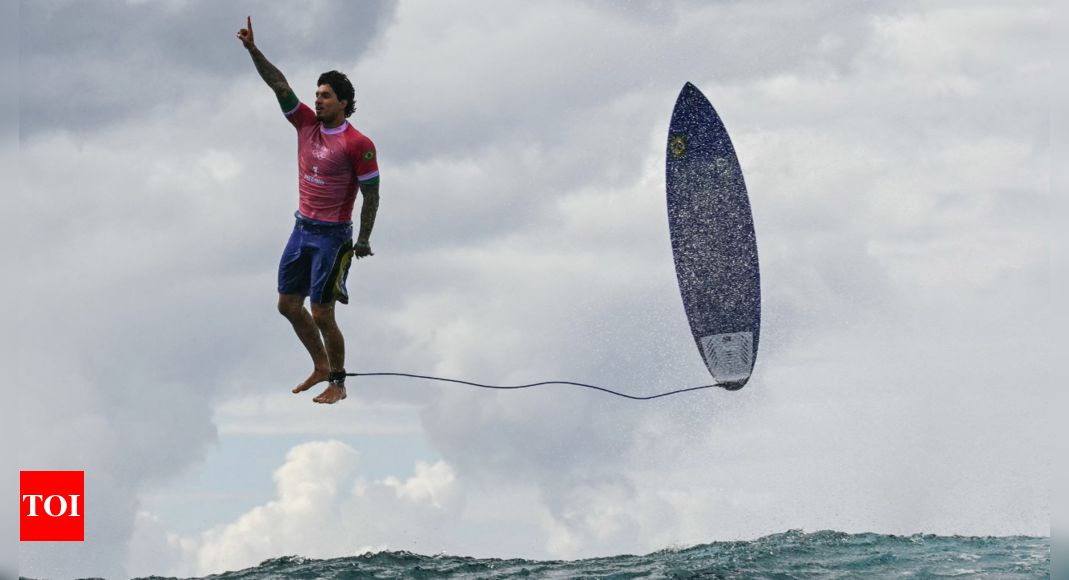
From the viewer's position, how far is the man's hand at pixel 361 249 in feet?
33.3

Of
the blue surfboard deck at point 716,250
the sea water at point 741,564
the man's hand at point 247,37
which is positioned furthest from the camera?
the blue surfboard deck at point 716,250

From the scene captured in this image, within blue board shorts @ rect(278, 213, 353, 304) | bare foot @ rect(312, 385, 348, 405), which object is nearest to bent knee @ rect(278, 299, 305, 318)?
blue board shorts @ rect(278, 213, 353, 304)

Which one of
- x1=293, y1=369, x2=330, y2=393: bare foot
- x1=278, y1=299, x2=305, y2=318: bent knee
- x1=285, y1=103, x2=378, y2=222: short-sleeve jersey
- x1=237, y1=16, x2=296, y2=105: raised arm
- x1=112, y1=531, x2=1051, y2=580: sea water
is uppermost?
x1=237, y1=16, x2=296, y2=105: raised arm

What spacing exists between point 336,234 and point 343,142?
109 centimetres

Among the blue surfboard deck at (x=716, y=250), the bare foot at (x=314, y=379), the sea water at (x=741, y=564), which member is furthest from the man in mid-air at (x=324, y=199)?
the blue surfboard deck at (x=716, y=250)

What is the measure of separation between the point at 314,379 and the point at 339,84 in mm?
3595

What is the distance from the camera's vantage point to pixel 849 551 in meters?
15.1

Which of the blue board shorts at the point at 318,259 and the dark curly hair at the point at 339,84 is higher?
the dark curly hair at the point at 339,84

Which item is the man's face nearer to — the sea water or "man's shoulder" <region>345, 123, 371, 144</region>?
"man's shoulder" <region>345, 123, 371, 144</region>

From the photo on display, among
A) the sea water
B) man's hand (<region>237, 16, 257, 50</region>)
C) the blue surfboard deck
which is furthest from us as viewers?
the blue surfboard deck

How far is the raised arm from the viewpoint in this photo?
9.81 m

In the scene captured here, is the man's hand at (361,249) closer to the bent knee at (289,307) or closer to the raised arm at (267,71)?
the bent knee at (289,307)

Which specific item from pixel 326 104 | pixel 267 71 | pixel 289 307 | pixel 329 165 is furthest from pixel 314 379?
pixel 267 71

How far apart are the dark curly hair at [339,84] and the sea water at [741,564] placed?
22.0 feet
